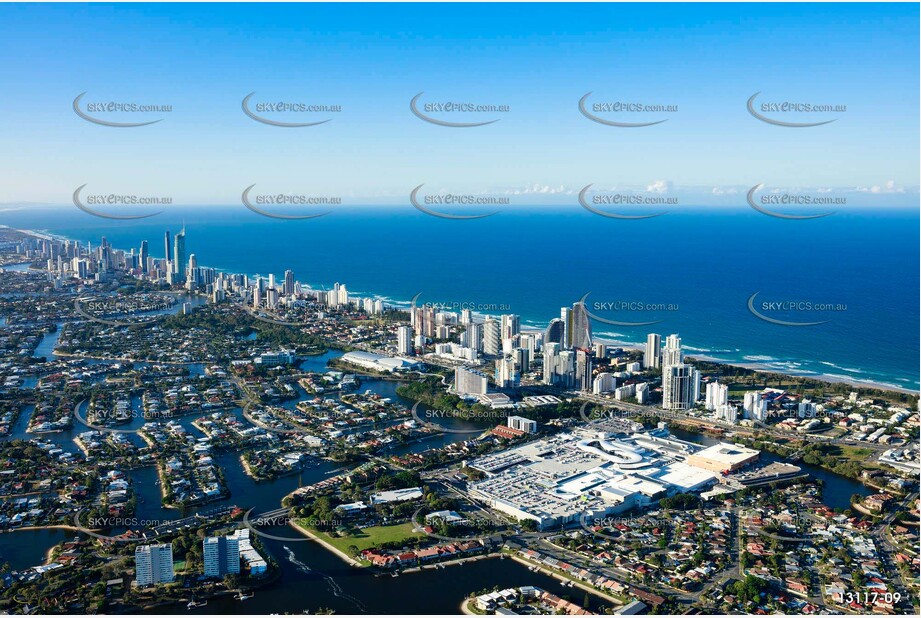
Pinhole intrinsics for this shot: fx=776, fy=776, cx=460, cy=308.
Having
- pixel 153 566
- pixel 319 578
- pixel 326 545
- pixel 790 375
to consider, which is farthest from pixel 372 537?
pixel 790 375

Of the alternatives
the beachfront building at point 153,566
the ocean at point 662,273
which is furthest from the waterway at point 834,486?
the beachfront building at point 153,566

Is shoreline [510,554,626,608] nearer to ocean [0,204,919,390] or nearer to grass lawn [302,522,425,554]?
grass lawn [302,522,425,554]

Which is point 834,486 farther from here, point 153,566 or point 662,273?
point 662,273

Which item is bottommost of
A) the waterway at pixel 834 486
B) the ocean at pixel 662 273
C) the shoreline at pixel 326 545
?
the shoreline at pixel 326 545

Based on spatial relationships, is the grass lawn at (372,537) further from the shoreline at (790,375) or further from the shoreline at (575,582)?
the shoreline at (790,375)

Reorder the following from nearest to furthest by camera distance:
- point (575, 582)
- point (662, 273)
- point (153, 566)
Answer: point (153, 566), point (575, 582), point (662, 273)

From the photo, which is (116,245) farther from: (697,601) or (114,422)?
(697,601)
